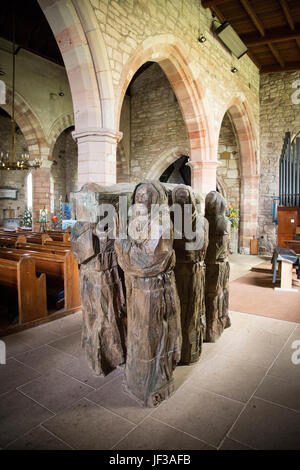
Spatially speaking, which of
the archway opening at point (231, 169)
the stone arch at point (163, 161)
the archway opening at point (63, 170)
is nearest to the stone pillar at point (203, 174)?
the archway opening at point (231, 169)

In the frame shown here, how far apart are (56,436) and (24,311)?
1.84 m

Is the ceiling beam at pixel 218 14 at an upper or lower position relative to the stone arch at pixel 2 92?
upper

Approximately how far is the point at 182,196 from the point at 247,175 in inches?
317

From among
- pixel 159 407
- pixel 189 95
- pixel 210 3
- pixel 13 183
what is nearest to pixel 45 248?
pixel 159 407

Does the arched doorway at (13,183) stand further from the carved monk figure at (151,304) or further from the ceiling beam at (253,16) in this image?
the carved monk figure at (151,304)

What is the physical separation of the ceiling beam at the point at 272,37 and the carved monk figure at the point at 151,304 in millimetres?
8076

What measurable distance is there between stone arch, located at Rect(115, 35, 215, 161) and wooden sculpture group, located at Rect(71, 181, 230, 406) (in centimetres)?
292

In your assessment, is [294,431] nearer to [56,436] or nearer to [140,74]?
[56,436]

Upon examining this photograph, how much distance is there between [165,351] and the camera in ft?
6.82

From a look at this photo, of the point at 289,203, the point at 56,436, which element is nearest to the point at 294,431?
the point at 56,436

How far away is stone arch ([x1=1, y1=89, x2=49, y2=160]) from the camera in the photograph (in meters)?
8.70

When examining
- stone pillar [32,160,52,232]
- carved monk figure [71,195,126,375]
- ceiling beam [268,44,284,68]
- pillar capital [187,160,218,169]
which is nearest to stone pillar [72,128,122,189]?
carved monk figure [71,195,126,375]

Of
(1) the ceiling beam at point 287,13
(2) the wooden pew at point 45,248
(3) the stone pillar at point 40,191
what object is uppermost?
(1) the ceiling beam at point 287,13

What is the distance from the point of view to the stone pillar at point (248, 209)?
32.1 ft
